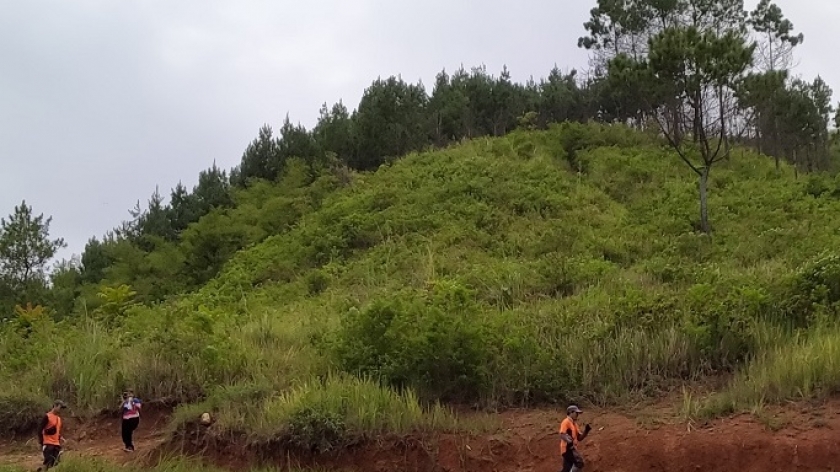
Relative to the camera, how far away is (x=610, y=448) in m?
9.70

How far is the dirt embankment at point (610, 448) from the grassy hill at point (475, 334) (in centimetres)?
30

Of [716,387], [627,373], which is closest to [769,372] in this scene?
[716,387]

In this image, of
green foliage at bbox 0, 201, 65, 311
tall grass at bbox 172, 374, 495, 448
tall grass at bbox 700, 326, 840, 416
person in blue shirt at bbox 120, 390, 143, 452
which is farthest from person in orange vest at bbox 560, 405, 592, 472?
green foliage at bbox 0, 201, 65, 311

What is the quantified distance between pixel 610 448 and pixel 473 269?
371 inches

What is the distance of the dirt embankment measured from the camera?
8.97 meters

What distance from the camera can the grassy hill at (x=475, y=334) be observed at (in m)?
10.9

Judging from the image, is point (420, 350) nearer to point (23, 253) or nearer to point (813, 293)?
point (813, 293)

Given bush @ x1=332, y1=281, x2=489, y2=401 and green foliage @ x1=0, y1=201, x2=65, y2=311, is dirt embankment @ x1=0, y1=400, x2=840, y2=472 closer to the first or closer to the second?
bush @ x1=332, y1=281, x2=489, y2=401

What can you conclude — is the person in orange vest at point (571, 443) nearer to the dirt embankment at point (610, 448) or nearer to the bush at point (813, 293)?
the dirt embankment at point (610, 448)

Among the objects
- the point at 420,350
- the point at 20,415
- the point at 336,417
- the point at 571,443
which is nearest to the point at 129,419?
the point at 20,415

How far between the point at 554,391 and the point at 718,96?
660 inches

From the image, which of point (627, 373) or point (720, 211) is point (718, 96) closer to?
point (720, 211)

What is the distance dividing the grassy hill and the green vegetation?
0.14 ft

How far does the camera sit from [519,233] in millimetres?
23469
